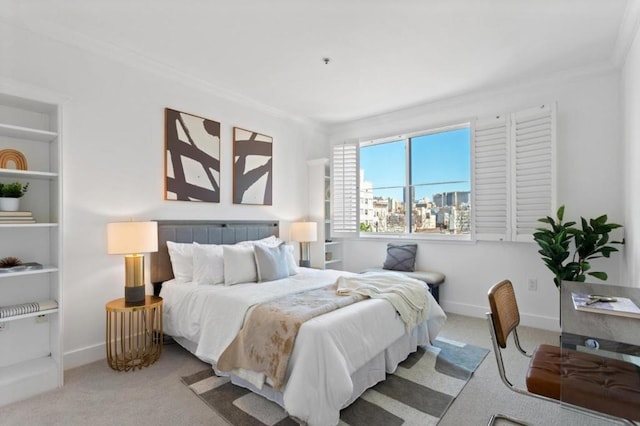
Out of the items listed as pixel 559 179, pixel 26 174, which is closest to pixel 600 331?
pixel 559 179

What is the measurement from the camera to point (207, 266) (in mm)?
3051

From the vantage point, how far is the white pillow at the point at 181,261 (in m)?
3.12

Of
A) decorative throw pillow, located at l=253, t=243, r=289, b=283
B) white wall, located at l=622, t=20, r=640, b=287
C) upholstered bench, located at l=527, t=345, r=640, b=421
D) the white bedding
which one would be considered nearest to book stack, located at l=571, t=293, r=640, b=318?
upholstered bench, located at l=527, t=345, r=640, b=421

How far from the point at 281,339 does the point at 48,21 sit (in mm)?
3054

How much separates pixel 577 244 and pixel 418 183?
79.9 inches

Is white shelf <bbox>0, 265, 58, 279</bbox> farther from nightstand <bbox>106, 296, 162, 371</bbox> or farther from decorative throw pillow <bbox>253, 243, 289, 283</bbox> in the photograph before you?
decorative throw pillow <bbox>253, 243, 289, 283</bbox>

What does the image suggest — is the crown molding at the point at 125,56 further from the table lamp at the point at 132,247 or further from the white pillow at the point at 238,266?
the white pillow at the point at 238,266

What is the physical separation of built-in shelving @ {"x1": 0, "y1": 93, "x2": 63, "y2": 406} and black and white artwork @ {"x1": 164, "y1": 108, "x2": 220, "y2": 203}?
1.00 m

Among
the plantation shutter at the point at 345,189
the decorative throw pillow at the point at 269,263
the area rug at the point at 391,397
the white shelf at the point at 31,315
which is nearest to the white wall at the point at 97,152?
the white shelf at the point at 31,315

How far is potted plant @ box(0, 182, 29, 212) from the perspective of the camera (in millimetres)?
2233

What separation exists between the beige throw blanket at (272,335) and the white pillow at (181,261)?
116 centimetres

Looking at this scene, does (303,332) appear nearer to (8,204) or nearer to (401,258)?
(8,204)

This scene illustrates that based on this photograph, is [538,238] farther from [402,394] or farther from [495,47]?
[402,394]

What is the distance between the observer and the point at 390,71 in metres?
3.37
